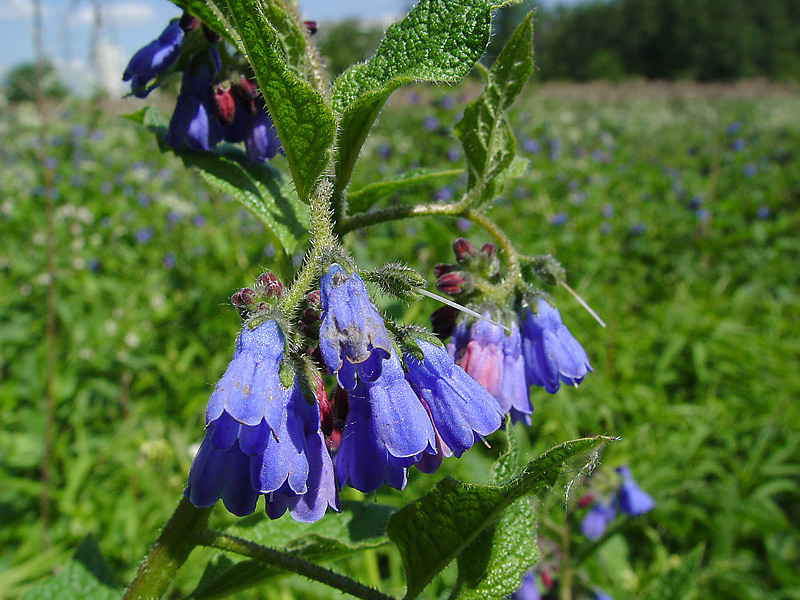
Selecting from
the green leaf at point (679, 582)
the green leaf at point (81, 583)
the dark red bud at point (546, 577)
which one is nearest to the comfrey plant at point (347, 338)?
the green leaf at point (81, 583)

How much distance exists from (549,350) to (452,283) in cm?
23

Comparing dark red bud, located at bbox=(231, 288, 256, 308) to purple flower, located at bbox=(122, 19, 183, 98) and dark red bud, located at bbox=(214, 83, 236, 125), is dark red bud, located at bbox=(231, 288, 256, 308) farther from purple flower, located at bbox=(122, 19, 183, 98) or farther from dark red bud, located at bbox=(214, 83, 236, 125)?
purple flower, located at bbox=(122, 19, 183, 98)

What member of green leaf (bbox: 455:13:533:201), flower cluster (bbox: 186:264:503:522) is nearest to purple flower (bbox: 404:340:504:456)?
flower cluster (bbox: 186:264:503:522)

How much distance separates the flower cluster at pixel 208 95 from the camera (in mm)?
1222

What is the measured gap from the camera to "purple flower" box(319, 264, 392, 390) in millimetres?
753

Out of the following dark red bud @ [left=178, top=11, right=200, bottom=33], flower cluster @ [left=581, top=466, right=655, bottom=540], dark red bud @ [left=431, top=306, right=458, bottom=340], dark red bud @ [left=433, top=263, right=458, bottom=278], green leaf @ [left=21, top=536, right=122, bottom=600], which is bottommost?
flower cluster @ [left=581, top=466, right=655, bottom=540]

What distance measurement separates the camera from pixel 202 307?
554cm

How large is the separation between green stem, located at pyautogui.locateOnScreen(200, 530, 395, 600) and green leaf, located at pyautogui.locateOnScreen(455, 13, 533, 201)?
2.34ft

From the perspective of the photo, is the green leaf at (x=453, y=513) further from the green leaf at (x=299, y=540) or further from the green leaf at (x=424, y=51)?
the green leaf at (x=424, y=51)

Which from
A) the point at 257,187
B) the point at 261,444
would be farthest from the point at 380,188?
the point at 261,444

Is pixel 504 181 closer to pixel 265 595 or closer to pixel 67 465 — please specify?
pixel 265 595

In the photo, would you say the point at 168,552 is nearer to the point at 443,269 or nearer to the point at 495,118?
the point at 443,269

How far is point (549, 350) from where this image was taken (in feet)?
3.79

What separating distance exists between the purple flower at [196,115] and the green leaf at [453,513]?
33.7 inches
